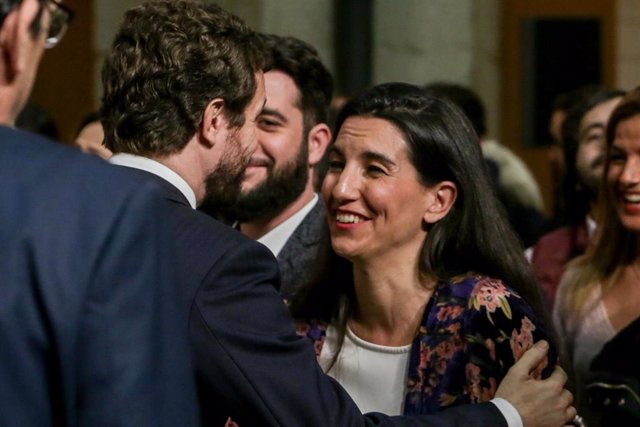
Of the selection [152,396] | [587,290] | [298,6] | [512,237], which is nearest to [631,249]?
[587,290]

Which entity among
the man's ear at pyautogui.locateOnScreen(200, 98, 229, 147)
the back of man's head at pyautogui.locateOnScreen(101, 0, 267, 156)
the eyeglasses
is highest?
the eyeglasses

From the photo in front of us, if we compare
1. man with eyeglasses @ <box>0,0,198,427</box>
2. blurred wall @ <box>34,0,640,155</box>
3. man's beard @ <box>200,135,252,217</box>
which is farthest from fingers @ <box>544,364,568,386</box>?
blurred wall @ <box>34,0,640,155</box>

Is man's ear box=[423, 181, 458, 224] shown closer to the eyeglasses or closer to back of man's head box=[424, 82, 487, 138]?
the eyeglasses

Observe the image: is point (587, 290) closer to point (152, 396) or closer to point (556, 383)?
point (556, 383)

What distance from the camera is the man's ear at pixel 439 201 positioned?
11.7 feet

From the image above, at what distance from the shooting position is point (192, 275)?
264 cm

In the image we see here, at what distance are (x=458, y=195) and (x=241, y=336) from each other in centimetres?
106

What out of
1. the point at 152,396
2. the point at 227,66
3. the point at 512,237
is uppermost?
the point at 227,66

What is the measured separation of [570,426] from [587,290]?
1.01 m

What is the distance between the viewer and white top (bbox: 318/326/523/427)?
11.3ft

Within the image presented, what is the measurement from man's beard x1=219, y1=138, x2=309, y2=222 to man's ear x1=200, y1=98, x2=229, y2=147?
56.0 inches

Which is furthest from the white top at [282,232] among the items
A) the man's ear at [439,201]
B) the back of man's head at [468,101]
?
the back of man's head at [468,101]

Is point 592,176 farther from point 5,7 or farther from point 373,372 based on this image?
point 5,7

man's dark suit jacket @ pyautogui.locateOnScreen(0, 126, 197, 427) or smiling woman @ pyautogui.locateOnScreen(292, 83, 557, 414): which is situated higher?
man's dark suit jacket @ pyautogui.locateOnScreen(0, 126, 197, 427)
